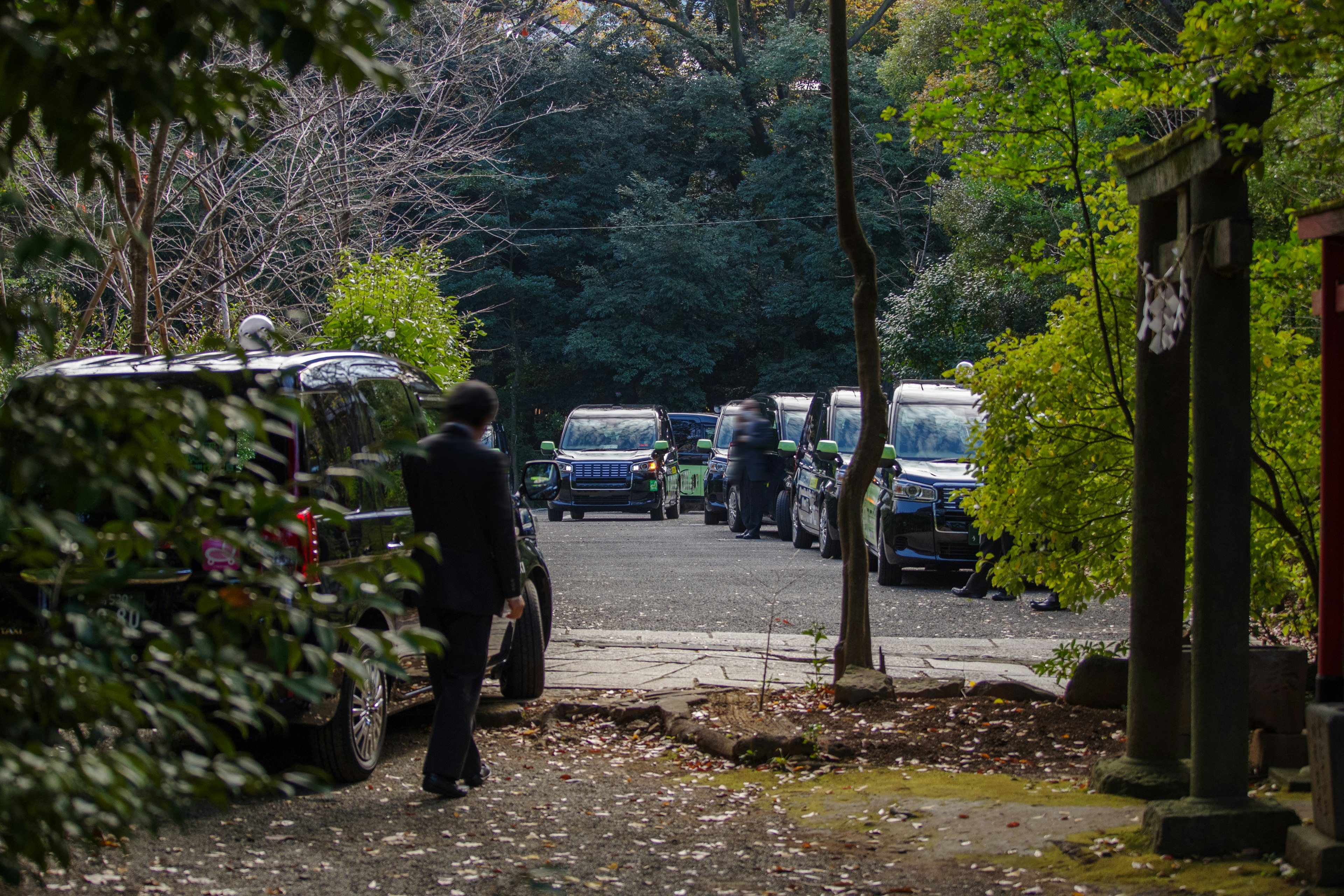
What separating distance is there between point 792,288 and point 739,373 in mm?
3988

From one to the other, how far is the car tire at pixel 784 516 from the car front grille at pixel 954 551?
5.87 metres

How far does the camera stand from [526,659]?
7.86 meters

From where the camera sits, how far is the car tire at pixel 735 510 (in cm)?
2041

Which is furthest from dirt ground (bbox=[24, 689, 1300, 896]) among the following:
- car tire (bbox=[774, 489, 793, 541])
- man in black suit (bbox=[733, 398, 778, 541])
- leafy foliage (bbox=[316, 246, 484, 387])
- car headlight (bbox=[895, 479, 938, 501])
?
car tire (bbox=[774, 489, 793, 541])

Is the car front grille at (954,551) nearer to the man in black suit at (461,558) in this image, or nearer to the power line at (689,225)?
the man in black suit at (461,558)

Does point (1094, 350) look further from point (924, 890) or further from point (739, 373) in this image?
point (739, 373)

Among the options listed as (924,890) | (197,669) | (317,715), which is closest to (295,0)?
(197,669)

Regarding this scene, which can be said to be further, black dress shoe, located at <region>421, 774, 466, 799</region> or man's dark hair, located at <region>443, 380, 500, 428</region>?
man's dark hair, located at <region>443, 380, 500, 428</region>

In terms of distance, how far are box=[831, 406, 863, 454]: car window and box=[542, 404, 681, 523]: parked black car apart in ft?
27.3

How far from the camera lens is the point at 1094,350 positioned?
277 inches

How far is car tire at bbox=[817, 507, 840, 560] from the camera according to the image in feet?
52.2

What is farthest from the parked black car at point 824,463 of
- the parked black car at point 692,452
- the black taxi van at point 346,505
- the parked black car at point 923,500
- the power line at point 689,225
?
the power line at point 689,225

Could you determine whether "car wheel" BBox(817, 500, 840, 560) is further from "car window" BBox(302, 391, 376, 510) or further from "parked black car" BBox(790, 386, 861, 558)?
"car window" BBox(302, 391, 376, 510)

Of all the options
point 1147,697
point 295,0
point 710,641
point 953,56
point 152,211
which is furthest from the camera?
point 710,641
